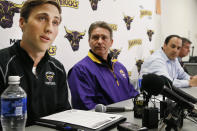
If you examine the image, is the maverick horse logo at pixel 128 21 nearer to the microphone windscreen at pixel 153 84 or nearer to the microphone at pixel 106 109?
the microphone at pixel 106 109

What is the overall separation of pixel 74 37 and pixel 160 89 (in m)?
1.46

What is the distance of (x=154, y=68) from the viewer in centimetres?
270

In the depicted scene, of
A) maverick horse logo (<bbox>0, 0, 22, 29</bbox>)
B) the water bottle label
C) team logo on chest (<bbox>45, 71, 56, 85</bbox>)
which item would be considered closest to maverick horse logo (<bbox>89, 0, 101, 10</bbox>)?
maverick horse logo (<bbox>0, 0, 22, 29</bbox>)

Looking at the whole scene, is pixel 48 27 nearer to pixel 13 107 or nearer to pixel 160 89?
pixel 13 107

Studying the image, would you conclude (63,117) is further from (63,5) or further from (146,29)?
(146,29)

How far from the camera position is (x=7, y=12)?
1.54 metres

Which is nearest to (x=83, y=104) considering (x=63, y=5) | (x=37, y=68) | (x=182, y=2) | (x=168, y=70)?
(x=37, y=68)

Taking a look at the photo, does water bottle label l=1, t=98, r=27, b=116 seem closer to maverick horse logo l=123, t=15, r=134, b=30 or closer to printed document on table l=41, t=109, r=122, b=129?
printed document on table l=41, t=109, r=122, b=129

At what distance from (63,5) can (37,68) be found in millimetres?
984

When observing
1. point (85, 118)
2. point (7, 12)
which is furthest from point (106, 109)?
point (7, 12)

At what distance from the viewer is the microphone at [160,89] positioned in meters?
0.81

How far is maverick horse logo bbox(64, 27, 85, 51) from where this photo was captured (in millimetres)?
2068

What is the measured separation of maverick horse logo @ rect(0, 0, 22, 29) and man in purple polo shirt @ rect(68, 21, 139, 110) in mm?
632

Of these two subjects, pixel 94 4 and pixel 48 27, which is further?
pixel 94 4
